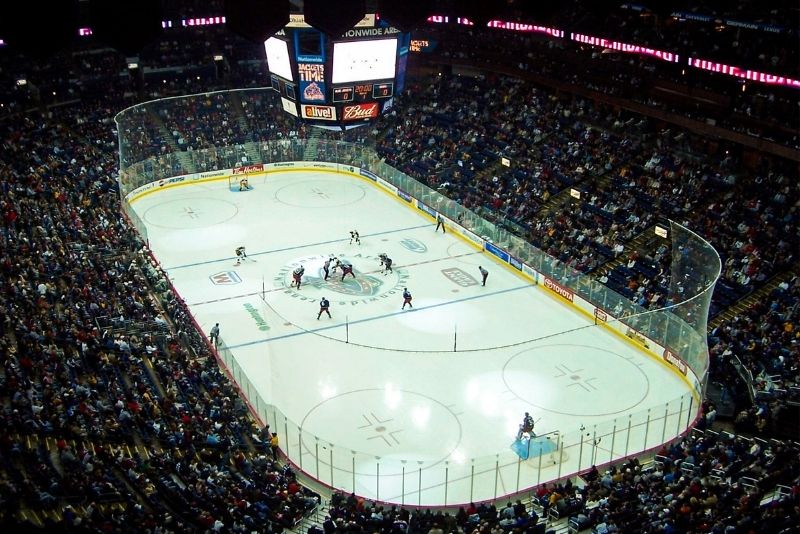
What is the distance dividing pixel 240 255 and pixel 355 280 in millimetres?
4470

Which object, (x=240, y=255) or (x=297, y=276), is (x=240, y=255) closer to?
(x=240, y=255)

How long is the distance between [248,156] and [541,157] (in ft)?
47.2

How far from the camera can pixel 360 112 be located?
27.2 m

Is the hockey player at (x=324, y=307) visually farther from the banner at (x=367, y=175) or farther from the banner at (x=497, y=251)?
the banner at (x=367, y=175)

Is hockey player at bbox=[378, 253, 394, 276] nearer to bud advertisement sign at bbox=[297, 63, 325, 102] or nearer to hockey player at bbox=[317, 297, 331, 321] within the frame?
hockey player at bbox=[317, 297, 331, 321]

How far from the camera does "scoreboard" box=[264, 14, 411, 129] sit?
84.0ft

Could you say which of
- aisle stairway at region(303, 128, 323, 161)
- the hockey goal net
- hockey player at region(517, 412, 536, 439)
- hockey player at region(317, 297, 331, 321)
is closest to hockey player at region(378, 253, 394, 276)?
hockey player at region(317, 297, 331, 321)

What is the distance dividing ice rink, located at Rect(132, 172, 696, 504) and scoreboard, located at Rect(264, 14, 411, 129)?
243 inches

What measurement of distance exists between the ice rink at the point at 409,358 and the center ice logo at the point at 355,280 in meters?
0.08

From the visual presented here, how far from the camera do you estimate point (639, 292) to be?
89.5 ft

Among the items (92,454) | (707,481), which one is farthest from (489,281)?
(92,454)

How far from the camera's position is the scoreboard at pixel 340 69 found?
2559cm

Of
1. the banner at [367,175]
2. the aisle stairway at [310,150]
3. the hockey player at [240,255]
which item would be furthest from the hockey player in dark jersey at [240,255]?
the aisle stairway at [310,150]

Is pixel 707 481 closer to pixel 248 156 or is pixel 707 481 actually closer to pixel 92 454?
pixel 92 454
